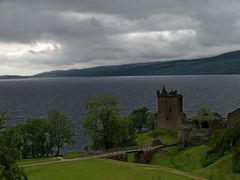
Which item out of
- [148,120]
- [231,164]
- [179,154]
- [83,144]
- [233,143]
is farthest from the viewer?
[148,120]

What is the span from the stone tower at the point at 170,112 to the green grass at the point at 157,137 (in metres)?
1.31

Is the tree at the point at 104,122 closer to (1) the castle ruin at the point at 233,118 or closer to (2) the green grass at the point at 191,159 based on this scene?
(2) the green grass at the point at 191,159

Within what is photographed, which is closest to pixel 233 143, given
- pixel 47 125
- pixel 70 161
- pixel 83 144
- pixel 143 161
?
pixel 143 161

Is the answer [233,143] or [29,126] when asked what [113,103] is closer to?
[29,126]

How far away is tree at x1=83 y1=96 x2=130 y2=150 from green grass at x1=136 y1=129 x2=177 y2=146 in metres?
7.44

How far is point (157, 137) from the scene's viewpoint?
7669 centimetres

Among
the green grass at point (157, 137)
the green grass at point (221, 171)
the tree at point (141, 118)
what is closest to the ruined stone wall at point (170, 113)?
the green grass at point (157, 137)

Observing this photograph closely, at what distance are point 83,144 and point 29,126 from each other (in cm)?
2938

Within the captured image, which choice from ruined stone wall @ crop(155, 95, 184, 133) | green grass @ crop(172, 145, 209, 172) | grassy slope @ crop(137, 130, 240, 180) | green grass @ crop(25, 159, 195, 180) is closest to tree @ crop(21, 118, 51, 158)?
grassy slope @ crop(137, 130, 240, 180)

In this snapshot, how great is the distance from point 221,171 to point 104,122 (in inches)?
1026

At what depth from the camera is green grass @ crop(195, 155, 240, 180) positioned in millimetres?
44438

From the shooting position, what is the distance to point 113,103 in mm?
67688

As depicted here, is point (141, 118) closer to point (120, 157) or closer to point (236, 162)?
point (120, 157)

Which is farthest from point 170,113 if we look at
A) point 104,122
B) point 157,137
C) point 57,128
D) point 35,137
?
point 35,137
